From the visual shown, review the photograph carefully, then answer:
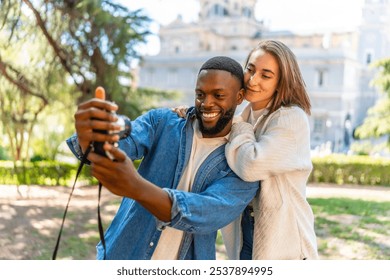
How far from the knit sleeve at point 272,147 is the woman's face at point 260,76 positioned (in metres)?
0.07

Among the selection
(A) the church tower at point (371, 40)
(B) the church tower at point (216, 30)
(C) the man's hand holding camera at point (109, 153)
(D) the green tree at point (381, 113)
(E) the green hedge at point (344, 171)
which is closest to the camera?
(C) the man's hand holding camera at point (109, 153)

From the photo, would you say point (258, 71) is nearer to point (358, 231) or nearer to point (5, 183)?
point (358, 231)

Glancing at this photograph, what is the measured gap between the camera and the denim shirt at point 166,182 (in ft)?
3.47

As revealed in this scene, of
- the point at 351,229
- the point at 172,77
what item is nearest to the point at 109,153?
the point at 351,229

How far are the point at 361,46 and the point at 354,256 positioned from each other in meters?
15.8

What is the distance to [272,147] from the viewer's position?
1095 millimetres

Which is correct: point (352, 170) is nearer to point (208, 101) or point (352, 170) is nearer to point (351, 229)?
point (351, 229)

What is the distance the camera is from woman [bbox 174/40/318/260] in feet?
3.64

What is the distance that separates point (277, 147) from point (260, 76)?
0.19 meters

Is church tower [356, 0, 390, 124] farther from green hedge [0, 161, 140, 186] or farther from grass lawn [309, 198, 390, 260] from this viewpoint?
green hedge [0, 161, 140, 186]

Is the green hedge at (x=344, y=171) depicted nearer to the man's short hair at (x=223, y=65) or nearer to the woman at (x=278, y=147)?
the woman at (x=278, y=147)

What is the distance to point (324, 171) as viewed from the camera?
944cm

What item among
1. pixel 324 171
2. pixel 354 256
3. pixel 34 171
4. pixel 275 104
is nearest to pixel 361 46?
pixel 324 171

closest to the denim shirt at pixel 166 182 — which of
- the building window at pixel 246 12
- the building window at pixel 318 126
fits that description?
the building window at pixel 318 126
